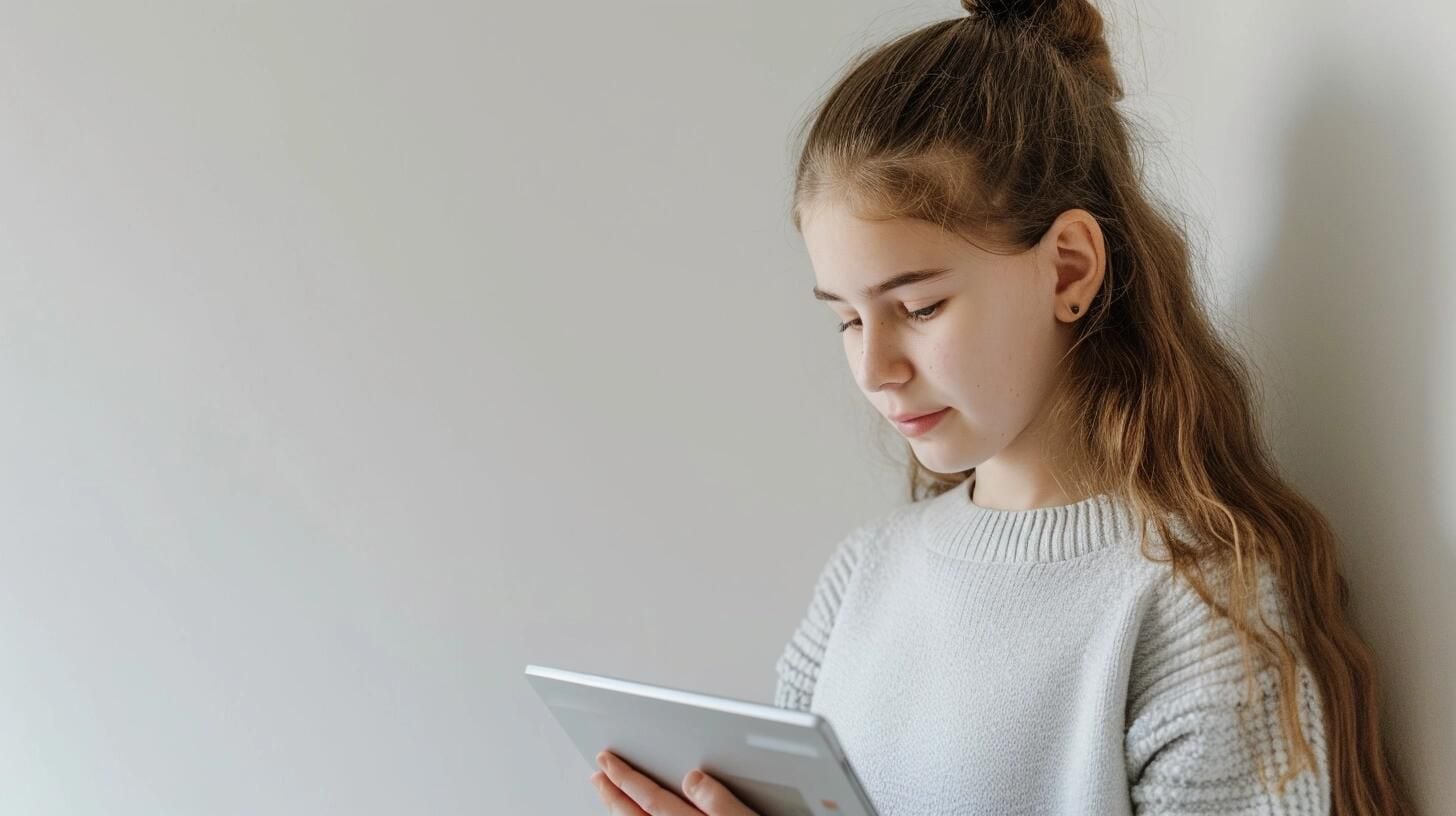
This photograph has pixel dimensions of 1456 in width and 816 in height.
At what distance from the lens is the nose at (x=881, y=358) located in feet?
2.93

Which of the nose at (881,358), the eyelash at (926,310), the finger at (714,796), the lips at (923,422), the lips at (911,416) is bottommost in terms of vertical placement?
the finger at (714,796)

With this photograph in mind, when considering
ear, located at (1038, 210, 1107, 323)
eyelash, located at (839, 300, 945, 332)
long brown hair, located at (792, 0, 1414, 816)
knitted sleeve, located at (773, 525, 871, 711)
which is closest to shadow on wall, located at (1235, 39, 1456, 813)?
long brown hair, located at (792, 0, 1414, 816)

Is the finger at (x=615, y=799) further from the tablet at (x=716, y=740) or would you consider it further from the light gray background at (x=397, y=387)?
the light gray background at (x=397, y=387)

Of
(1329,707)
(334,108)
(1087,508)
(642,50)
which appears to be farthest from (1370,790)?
(334,108)

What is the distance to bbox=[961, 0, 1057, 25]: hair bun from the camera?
940mm

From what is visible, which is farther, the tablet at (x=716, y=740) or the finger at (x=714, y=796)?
the finger at (x=714, y=796)

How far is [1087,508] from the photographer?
3.03 feet

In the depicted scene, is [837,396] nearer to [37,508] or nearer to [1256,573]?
[1256,573]

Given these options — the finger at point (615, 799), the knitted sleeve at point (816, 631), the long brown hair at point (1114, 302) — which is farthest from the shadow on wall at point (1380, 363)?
the finger at point (615, 799)

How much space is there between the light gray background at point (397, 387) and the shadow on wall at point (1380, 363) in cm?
31

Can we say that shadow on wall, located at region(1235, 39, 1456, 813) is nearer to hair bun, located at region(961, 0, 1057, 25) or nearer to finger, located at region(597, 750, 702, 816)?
hair bun, located at region(961, 0, 1057, 25)

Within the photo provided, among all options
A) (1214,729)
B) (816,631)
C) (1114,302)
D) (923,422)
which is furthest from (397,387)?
(1214,729)

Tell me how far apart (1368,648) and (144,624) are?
1.03 m

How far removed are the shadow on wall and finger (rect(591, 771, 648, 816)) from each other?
0.51 metres
